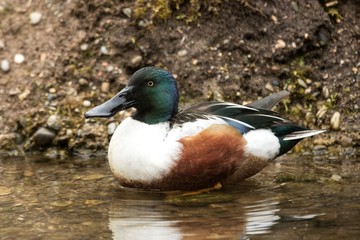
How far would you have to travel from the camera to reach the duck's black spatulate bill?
208 inches

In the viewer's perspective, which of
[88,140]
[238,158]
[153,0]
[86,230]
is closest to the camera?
[86,230]

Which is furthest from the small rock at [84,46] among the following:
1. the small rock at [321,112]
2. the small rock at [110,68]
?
the small rock at [321,112]

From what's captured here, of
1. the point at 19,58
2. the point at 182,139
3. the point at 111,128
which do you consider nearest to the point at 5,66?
the point at 19,58

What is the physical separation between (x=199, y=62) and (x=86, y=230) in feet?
8.86

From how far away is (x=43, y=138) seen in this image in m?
6.38

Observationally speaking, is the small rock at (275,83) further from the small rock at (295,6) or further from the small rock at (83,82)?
the small rock at (83,82)

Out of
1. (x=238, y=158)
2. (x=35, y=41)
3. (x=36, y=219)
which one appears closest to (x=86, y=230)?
(x=36, y=219)

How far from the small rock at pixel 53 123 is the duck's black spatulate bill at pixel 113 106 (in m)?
1.17

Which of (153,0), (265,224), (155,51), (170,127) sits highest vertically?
(153,0)

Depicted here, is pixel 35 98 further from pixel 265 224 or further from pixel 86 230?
pixel 265 224

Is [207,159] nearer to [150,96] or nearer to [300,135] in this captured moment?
[150,96]

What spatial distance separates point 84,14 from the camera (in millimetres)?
6863

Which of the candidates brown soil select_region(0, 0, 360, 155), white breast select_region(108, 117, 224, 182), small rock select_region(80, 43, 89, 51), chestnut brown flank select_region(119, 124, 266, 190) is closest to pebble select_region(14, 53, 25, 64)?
brown soil select_region(0, 0, 360, 155)

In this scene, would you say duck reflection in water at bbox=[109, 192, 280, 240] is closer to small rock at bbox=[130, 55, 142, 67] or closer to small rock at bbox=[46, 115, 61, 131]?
small rock at bbox=[46, 115, 61, 131]
